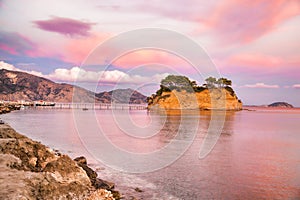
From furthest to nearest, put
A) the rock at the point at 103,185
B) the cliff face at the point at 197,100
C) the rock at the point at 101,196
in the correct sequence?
the cliff face at the point at 197,100, the rock at the point at 103,185, the rock at the point at 101,196

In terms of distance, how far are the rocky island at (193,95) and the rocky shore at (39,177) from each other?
438 feet

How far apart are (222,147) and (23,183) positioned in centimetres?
2626

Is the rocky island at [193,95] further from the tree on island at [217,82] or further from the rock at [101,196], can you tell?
the rock at [101,196]

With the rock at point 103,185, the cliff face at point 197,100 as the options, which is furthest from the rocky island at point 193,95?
the rock at point 103,185

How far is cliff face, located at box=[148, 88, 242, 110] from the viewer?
487 feet

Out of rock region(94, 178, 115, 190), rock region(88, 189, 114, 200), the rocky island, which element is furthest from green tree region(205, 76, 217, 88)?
rock region(88, 189, 114, 200)

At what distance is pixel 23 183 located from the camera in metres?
9.99

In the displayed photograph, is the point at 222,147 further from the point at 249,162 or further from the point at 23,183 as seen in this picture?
the point at 23,183

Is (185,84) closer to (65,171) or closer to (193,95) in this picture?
(193,95)

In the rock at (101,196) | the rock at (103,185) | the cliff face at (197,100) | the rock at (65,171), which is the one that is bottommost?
the rock at (103,185)

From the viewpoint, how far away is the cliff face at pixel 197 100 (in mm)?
148500

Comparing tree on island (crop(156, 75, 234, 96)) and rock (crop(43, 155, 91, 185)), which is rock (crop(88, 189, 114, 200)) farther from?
tree on island (crop(156, 75, 234, 96))

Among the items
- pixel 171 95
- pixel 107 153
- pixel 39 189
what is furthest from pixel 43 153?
pixel 171 95

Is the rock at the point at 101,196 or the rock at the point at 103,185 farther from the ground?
the rock at the point at 101,196
